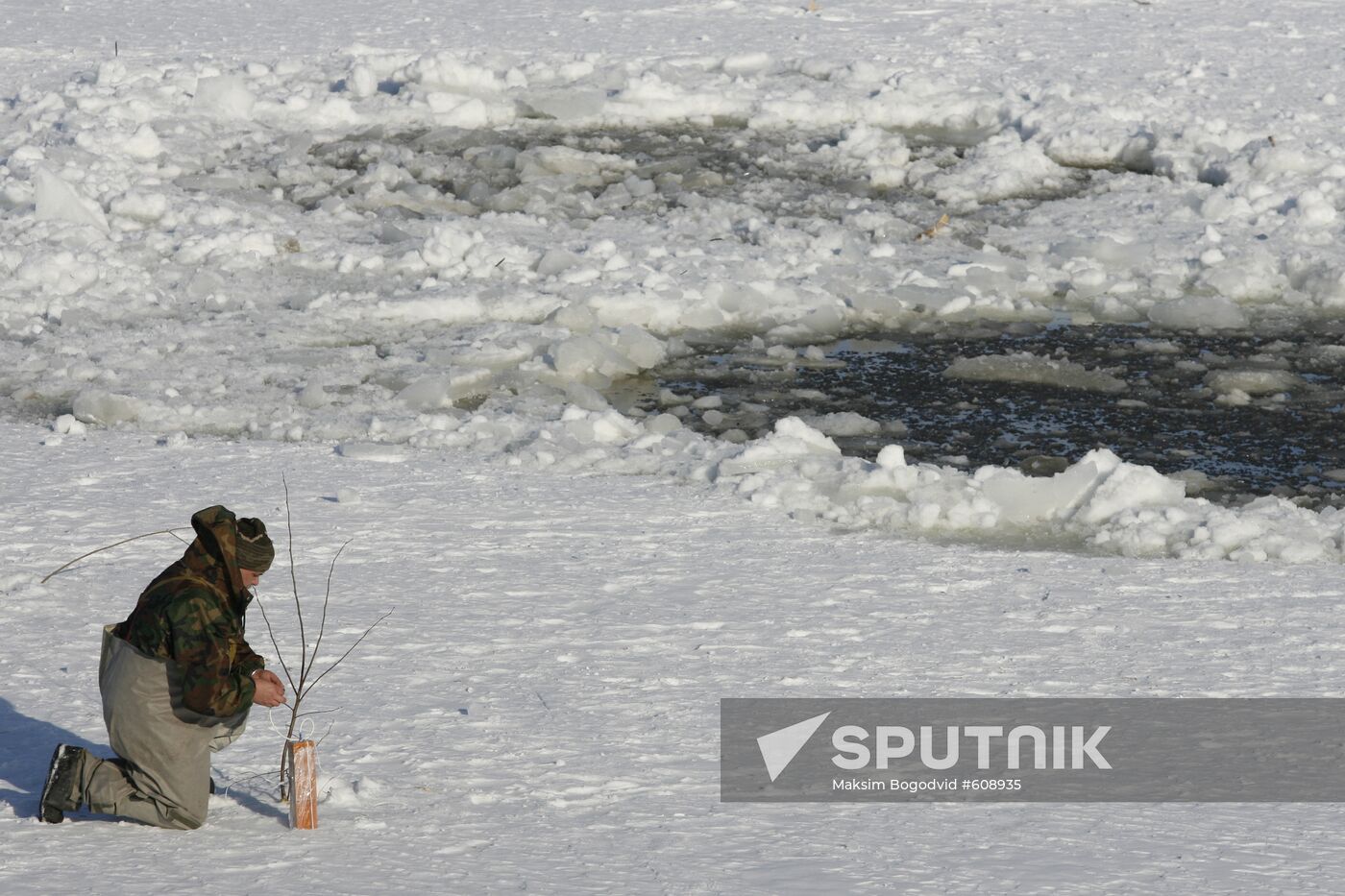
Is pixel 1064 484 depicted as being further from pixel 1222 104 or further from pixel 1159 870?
pixel 1222 104

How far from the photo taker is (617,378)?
368 inches

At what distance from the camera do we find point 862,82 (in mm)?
14758

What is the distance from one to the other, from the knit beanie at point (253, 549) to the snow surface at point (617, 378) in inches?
28.1

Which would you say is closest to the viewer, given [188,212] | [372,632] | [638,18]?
[372,632]

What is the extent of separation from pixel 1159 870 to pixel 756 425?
179 inches

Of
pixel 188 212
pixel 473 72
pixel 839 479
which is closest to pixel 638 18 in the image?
pixel 473 72

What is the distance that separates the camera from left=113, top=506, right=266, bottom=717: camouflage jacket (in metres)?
4.25

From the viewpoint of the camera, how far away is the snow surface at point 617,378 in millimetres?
4680

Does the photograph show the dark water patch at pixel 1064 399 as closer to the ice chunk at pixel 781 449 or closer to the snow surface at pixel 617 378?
the snow surface at pixel 617 378

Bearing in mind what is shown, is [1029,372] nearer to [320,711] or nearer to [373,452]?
[373,452]

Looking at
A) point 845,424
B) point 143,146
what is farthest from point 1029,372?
point 143,146

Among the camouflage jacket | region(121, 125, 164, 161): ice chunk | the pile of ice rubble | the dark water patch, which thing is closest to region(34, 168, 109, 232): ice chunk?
the pile of ice rubble

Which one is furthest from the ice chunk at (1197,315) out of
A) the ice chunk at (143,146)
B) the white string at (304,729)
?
the ice chunk at (143,146)

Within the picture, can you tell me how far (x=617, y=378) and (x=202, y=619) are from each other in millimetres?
5227
